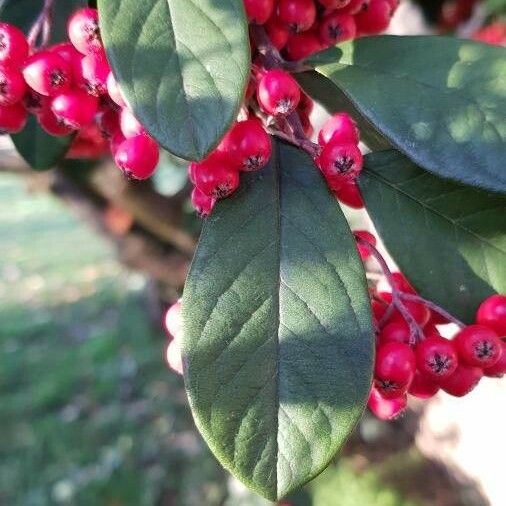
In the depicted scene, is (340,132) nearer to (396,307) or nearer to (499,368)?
(396,307)

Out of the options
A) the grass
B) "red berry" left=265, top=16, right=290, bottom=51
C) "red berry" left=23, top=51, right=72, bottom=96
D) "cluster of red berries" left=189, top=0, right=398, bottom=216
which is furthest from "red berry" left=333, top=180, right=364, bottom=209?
the grass

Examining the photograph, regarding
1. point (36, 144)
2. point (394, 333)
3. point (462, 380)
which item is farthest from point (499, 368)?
point (36, 144)

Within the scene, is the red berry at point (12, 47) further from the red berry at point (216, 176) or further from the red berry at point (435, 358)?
the red berry at point (435, 358)

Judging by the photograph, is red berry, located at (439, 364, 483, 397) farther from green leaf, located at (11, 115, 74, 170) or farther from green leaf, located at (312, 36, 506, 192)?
green leaf, located at (11, 115, 74, 170)

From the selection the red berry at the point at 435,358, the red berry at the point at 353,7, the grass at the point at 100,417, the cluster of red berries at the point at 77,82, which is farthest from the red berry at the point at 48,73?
the grass at the point at 100,417

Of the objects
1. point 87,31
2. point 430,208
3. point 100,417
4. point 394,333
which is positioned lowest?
point 100,417

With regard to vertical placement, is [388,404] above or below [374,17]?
below
